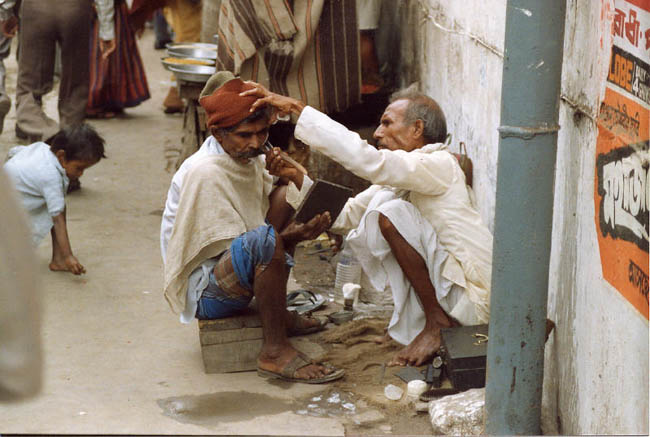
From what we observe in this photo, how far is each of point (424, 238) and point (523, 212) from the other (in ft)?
3.76

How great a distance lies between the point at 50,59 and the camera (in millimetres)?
7352

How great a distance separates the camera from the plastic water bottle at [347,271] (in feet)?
16.0

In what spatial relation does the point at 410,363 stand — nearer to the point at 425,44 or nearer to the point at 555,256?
the point at 555,256

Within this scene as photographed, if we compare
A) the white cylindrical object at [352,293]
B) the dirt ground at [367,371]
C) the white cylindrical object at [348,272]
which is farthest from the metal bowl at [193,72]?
the white cylindrical object at [352,293]

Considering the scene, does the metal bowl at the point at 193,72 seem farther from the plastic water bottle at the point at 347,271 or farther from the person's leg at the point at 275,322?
the person's leg at the point at 275,322

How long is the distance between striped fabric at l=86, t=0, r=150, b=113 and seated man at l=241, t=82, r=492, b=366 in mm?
5120

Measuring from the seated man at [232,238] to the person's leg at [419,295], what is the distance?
292mm

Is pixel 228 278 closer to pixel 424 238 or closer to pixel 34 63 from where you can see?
pixel 424 238

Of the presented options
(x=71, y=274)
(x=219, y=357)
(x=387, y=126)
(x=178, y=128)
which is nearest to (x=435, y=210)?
(x=387, y=126)

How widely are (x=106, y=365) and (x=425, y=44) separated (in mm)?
3124

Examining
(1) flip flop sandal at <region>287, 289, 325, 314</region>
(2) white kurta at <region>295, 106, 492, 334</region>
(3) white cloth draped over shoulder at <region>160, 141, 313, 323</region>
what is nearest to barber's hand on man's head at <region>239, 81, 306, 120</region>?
(3) white cloth draped over shoulder at <region>160, 141, 313, 323</region>

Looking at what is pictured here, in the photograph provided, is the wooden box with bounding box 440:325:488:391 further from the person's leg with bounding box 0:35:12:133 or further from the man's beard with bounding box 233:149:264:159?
the person's leg with bounding box 0:35:12:133

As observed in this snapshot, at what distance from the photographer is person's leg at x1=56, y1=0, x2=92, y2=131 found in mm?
7191

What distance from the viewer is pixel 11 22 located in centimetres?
732
